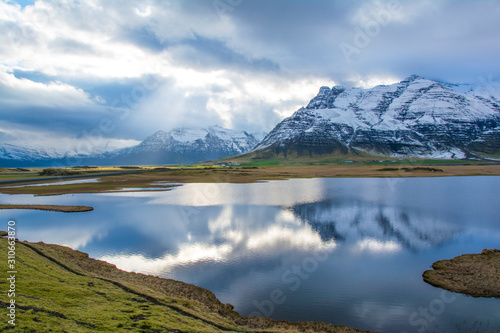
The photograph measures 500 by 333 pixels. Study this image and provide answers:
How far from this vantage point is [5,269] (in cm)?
2158

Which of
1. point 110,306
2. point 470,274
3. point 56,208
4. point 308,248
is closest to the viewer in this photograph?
point 110,306

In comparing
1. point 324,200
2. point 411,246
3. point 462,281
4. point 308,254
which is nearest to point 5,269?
point 308,254

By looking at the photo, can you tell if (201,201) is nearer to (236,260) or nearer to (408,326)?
(236,260)

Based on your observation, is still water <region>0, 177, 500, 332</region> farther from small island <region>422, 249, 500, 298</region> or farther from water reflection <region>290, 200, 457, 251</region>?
small island <region>422, 249, 500, 298</region>

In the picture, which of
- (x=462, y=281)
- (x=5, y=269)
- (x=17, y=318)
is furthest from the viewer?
(x=462, y=281)

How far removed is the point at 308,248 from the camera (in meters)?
36.4

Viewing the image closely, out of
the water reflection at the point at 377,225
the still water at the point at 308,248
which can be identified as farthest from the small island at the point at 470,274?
the water reflection at the point at 377,225

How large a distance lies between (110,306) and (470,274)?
32.0m

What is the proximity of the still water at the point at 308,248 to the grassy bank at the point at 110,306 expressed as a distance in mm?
2068

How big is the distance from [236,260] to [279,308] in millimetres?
10926

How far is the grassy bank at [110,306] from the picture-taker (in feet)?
48.9

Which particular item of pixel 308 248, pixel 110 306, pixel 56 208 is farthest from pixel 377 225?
pixel 56 208

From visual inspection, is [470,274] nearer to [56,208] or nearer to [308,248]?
[308,248]

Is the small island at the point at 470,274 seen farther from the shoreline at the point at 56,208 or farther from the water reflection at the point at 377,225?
the shoreline at the point at 56,208
